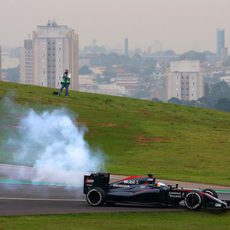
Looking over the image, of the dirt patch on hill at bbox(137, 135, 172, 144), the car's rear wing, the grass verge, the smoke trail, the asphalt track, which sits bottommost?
the grass verge

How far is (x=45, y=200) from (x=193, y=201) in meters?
7.09

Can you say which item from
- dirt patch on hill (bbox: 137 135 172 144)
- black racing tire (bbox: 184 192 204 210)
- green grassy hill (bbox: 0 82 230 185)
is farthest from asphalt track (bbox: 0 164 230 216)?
dirt patch on hill (bbox: 137 135 172 144)

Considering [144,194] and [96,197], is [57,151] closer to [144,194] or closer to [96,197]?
[96,197]

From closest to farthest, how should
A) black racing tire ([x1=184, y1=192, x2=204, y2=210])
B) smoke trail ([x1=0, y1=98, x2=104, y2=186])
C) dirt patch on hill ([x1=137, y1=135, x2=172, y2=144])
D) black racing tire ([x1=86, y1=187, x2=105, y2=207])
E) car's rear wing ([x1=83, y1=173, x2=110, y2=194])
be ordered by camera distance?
black racing tire ([x1=184, y1=192, x2=204, y2=210]) → black racing tire ([x1=86, y1=187, x2=105, y2=207]) → car's rear wing ([x1=83, y1=173, x2=110, y2=194]) → smoke trail ([x1=0, y1=98, x2=104, y2=186]) → dirt patch on hill ([x1=137, y1=135, x2=172, y2=144])

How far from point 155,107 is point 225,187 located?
136 feet

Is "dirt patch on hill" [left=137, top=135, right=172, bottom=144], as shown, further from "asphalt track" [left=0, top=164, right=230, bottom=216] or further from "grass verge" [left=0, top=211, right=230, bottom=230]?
"grass verge" [left=0, top=211, right=230, bottom=230]

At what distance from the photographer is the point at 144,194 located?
35688mm

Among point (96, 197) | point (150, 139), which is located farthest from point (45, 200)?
point (150, 139)

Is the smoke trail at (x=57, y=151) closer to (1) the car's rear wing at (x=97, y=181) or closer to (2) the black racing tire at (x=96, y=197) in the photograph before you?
(1) the car's rear wing at (x=97, y=181)

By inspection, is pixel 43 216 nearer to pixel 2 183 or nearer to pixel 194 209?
pixel 194 209

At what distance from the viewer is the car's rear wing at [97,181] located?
36.3 meters

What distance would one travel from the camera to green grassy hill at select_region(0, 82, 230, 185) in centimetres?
5500

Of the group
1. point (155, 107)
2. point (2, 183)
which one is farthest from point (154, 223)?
point (155, 107)

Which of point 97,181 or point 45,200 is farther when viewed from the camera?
point 45,200
